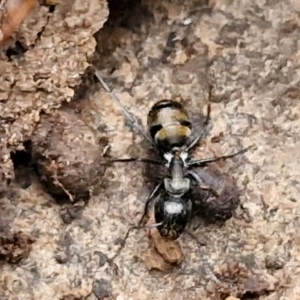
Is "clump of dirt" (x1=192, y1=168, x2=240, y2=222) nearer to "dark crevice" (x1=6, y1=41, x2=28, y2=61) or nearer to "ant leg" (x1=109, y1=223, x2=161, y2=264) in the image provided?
"ant leg" (x1=109, y1=223, x2=161, y2=264)

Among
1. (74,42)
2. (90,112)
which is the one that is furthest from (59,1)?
(90,112)

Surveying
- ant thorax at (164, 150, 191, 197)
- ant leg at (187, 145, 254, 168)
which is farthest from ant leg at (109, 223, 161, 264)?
ant leg at (187, 145, 254, 168)

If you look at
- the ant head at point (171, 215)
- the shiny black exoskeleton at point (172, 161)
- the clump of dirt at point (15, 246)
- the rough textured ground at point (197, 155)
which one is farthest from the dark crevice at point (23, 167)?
the ant head at point (171, 215)

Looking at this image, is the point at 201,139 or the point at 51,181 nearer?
the point at 51,181

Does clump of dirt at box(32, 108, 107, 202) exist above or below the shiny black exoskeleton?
above

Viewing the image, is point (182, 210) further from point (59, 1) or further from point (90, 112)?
point (59, 1)

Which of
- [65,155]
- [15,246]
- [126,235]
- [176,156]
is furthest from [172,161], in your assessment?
[15,246]

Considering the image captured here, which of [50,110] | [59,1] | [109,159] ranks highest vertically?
[59,1]
